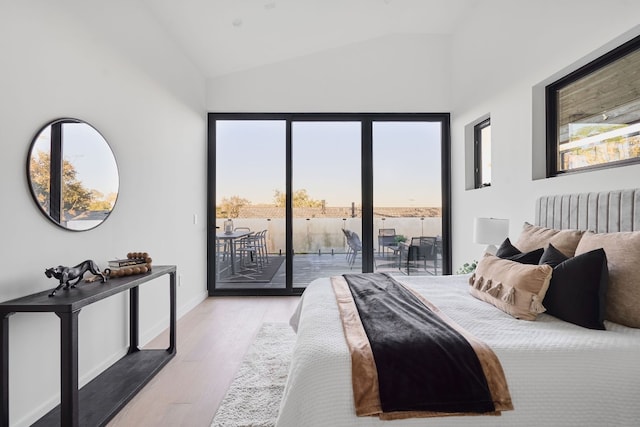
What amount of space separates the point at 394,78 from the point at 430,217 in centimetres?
191

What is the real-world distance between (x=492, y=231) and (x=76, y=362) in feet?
10.0

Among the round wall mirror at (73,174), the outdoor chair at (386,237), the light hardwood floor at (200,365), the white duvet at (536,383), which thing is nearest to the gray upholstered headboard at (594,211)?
the white duvet at (536,383)

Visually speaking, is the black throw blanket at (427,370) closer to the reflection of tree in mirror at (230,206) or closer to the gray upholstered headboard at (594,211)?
the gray upholstered headboard at (594,211)

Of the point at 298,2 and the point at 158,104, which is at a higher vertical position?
the point at 298,2

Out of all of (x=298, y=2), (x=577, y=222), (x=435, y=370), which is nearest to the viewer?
(x=435, y=370)

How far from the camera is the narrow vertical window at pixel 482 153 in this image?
12.6ft

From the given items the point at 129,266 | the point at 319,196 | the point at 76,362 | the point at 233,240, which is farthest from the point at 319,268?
the point at 76,362

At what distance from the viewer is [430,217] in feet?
15.1

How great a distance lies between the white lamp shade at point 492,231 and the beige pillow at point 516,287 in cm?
100

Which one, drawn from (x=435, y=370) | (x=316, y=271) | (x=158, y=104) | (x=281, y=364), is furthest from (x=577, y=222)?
(x=158, y=104)

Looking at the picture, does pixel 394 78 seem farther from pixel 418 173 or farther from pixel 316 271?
pixel 316 271

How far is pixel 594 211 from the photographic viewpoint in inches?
82.2

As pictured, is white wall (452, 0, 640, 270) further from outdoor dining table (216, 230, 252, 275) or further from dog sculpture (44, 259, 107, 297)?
dog sculpture (44, 259, 107, 297)

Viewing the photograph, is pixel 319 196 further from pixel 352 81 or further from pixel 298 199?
pixel 352 81
